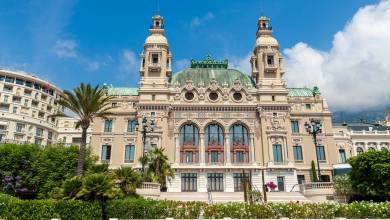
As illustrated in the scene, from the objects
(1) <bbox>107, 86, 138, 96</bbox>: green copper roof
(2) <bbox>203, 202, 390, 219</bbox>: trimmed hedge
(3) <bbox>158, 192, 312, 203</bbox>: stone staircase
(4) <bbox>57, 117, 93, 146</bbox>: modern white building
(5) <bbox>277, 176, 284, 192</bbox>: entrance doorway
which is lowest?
(2) <bbox>203, 202, 390, 219</bbox>: trimmed hedge

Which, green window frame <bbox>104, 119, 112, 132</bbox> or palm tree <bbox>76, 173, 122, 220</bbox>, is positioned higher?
green window frame <bbox>104, 119, 112, 132</bbox>

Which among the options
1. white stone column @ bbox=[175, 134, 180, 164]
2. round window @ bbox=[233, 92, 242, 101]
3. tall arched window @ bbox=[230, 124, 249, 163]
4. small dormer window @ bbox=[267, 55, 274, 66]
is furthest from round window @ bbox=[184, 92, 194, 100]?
small dormer window @ bbox=[267, 55, 274, 66]

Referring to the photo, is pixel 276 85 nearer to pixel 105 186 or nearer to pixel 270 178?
pixel 270 178

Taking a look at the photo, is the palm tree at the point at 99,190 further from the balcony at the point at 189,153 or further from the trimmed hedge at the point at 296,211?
Answer: the balcony at the point at 189,153

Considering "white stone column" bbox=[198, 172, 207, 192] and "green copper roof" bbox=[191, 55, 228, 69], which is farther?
"green copper roof" bbox=[191, 55, 228, 69]

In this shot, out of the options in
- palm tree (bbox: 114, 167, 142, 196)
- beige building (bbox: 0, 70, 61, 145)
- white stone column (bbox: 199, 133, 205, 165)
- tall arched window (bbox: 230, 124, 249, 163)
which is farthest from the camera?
beige building (bbox: 0, 70, 61, 145)

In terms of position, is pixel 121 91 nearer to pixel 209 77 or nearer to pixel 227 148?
pixel 209 77

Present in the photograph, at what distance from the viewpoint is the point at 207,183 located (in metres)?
53.9

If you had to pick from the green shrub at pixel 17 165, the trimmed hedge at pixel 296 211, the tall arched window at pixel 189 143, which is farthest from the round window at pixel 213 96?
the trimmed hedge at pixel 296 211

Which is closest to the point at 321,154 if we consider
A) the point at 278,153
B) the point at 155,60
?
the point at 278,153

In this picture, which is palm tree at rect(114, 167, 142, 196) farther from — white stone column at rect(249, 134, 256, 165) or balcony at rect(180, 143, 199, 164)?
white stone column at rect(249, 134, 256, 165)

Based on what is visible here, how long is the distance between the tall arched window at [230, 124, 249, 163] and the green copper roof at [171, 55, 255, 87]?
27.8 feet

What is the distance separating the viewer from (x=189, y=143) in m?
57.1

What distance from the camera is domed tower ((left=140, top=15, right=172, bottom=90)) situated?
6056cm
